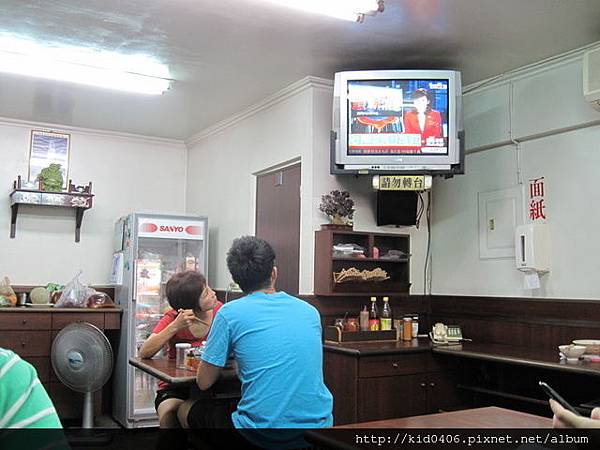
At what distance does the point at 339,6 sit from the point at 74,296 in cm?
388

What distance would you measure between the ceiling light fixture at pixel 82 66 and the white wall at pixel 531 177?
2499 mm

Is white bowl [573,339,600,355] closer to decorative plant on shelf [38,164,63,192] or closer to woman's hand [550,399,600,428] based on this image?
woman's hand [550,399,600,428]

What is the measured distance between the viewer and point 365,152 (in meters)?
4.34

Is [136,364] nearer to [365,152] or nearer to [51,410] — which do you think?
[365,152]

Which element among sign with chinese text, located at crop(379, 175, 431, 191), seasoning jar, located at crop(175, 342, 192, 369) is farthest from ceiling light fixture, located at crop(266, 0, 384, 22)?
seasoning jar, located at crop(175, 342, 192, 369)

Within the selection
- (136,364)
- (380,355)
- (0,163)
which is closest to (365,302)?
(380,355)

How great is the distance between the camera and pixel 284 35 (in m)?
3.99

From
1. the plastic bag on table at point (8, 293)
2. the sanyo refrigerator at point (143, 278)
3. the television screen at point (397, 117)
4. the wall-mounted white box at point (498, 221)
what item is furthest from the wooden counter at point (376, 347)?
the plastic bag on table at point (8, 293)

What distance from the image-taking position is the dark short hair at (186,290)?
11.6ft

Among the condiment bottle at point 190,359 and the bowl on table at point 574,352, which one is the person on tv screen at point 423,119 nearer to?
the bowl on table at point 574,352

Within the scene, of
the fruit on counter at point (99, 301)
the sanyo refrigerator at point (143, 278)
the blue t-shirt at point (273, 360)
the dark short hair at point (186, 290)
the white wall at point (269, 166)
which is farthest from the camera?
the fruit on counter at point (99, 301)

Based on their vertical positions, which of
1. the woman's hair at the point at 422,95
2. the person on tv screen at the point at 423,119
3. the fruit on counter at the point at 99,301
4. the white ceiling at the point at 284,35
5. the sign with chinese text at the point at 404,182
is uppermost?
the white ceiling at the point at 284,35

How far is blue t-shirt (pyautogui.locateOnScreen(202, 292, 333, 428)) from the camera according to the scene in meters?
2.52

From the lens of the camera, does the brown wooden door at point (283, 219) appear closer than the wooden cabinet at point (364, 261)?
No
